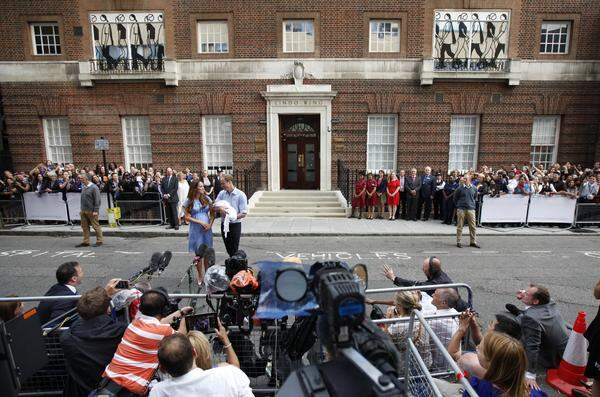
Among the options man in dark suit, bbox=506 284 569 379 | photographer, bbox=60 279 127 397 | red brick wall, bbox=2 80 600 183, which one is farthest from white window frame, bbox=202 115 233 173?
man in dark suit, bbox=506 284 569 379

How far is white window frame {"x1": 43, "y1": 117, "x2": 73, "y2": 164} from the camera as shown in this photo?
16.5 m

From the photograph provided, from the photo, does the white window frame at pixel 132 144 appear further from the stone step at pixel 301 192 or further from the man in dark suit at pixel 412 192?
the man in dark suit at pixel 412 192

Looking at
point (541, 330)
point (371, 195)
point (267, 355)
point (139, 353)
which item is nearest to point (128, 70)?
point (371, 195)

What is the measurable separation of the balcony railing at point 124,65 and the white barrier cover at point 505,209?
47.0 feet

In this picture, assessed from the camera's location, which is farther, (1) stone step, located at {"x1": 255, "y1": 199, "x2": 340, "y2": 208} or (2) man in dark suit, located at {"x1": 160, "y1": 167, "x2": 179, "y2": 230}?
(1) stone step, located at {"x1": 255, "y1": 199, "x2": 340, "y2": 208}

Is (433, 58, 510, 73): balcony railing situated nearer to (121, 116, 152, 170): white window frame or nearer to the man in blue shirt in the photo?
the man in blue shirt

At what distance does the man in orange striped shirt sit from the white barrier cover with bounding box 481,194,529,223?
1184 cm

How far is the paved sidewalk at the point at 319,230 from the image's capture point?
37.3 feet

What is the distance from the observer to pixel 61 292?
4.10 meters

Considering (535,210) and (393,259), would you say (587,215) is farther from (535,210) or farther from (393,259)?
(393,259)

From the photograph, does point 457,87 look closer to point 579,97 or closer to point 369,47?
point 369,47

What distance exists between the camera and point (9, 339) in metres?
2.64

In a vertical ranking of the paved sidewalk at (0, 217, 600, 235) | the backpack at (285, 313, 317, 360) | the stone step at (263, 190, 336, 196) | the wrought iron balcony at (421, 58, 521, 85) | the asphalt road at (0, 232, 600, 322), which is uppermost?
the wrought iron balcony at (421, 58, 521, 85)

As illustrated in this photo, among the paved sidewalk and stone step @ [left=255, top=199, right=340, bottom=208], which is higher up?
stone step @ [left=255, top=199, right=340, bottom=208]
